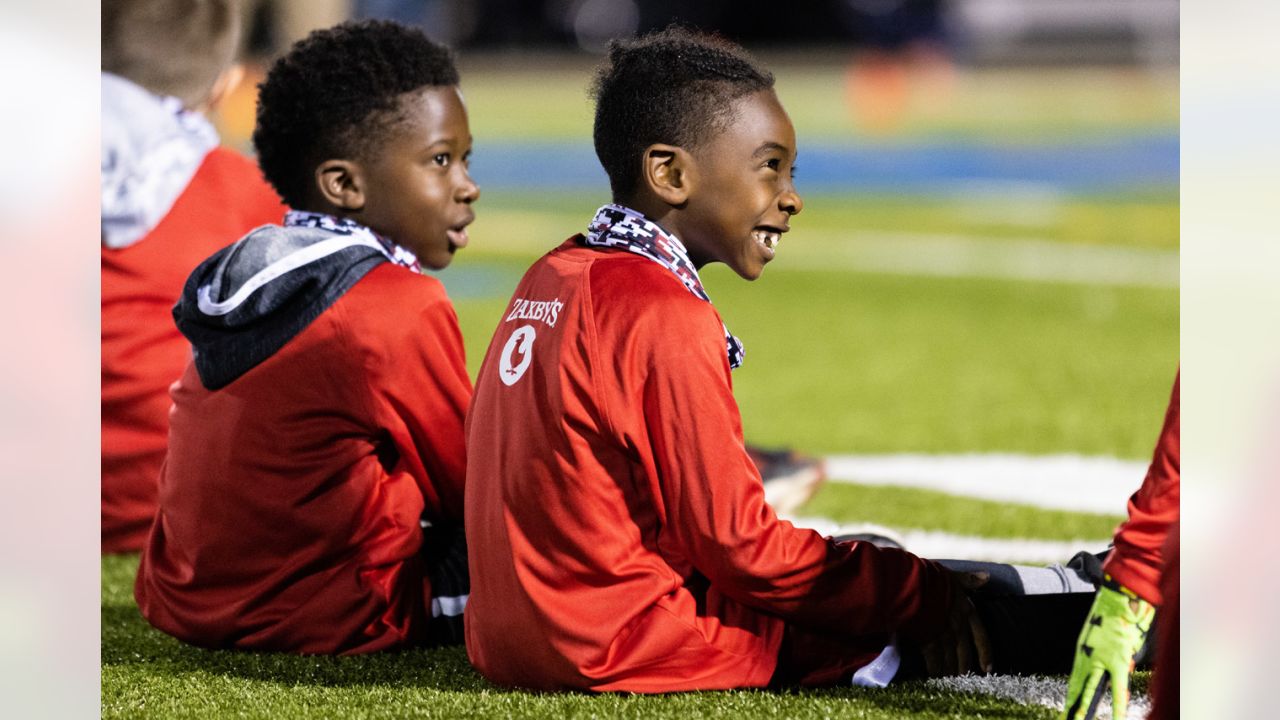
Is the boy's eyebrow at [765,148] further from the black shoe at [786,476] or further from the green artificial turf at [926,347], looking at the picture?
the green artificial turf at [926,347]

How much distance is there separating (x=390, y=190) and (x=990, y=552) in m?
1.82

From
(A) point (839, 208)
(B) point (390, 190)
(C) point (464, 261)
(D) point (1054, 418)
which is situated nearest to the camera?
(B) point (390, 190)

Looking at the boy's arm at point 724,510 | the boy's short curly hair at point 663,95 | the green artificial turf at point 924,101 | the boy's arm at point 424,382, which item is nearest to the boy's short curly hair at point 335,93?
the boy's arm at point 424,382

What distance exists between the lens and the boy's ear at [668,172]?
2994 millimetres

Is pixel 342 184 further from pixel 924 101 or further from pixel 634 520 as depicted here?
pixel 924 101

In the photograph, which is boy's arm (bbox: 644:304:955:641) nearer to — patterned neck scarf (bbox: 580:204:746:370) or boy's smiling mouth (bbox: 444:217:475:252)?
patterned neck scarf (bbox: 580:204:746:370)

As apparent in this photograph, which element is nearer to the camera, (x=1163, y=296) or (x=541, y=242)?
(x=1163, y=296)

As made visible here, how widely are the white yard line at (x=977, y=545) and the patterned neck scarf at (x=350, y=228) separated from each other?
53.4 inches

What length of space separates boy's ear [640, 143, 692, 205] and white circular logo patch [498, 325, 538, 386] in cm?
33

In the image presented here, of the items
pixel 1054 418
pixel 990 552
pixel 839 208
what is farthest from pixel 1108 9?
pixel 990 552

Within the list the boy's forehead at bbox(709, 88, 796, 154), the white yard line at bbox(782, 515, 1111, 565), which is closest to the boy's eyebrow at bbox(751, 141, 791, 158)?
the boy's forehead at bbox(709, 88, 796, 154)

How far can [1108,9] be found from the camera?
100.0ft

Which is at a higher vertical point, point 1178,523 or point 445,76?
point 445,76

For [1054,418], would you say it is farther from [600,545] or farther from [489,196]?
[489,196]
